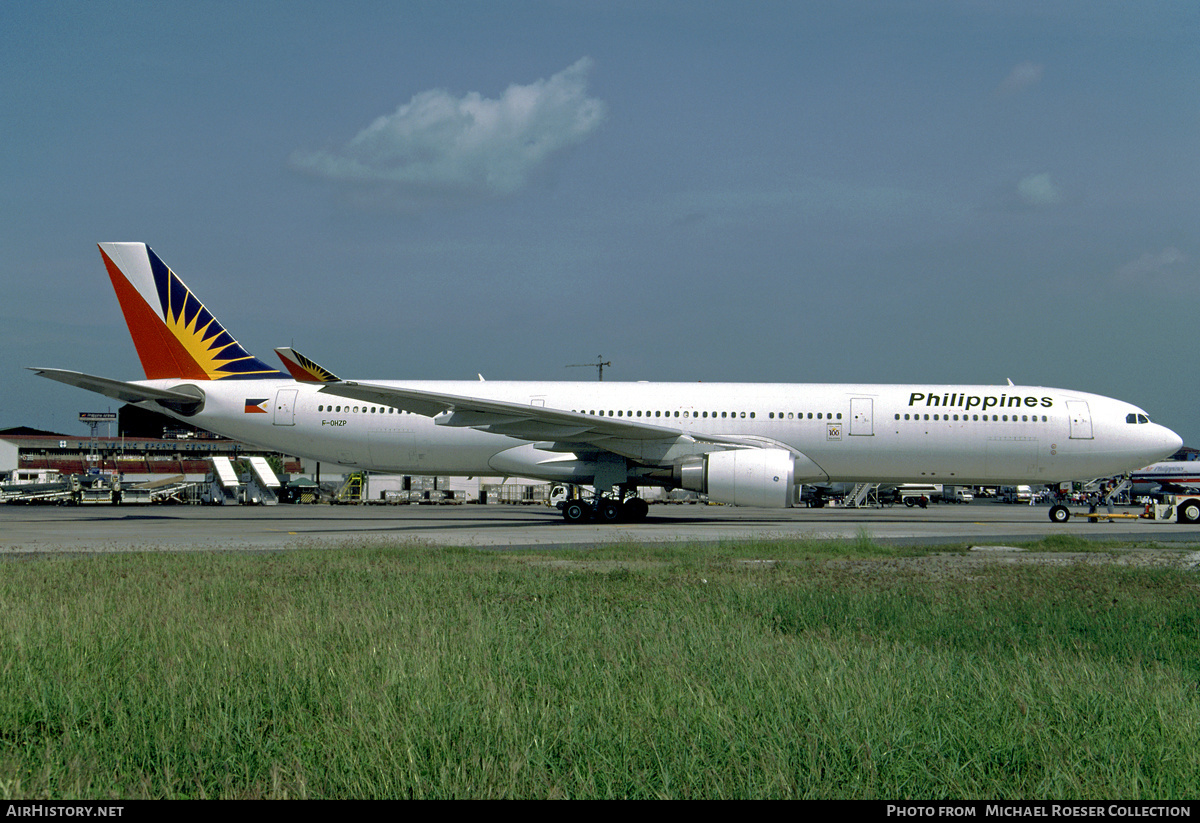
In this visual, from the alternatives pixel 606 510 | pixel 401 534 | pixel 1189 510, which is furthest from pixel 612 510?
pixel 1189 510

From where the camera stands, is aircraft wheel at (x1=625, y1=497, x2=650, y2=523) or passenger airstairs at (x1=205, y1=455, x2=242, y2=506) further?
passenger airstairs at (x1=205, y1=455, x2=242, y2=506)

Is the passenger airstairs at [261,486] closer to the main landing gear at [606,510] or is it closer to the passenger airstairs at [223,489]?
the passenger airstairs at [223,489]

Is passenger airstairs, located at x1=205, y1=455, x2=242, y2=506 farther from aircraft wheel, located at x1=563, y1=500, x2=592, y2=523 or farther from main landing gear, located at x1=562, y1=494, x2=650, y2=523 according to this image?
main landing gear, located at x1=562, y1=494, x2=650, y2=523

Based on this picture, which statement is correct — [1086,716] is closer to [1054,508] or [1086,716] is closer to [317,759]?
[317,759]

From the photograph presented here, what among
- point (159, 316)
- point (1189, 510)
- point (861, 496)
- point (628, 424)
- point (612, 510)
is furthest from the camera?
point (861, 496)

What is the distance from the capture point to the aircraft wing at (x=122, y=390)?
19844 millimetres

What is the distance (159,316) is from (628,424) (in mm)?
13306

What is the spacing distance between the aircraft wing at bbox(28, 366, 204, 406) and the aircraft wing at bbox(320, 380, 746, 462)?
17.5 feet

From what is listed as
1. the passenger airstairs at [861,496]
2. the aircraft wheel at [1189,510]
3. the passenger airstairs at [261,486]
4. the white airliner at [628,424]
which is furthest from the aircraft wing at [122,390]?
the aircraft wheel at [1189,510]

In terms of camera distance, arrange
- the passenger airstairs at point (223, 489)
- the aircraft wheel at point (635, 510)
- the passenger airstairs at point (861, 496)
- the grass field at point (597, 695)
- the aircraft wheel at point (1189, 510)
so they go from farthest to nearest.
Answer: the passenger airstairs at point (861, 496) < the passenger airstairs at point (223, 489) < the aircraft wheel at point (1189, 510) < the aircraft wheel at point (635, 510) < the grass field at point (597, 695)

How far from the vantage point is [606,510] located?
71.3 feet

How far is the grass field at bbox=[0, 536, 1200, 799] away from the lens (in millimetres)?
3156

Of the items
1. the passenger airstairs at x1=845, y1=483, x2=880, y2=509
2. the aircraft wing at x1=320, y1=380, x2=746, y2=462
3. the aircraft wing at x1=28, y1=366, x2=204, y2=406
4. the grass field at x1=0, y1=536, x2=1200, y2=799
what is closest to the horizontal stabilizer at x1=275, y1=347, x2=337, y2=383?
A: the aircraft wing at x1=320, y1=380, x2=746, y2=462

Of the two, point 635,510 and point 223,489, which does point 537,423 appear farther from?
point 223,489
